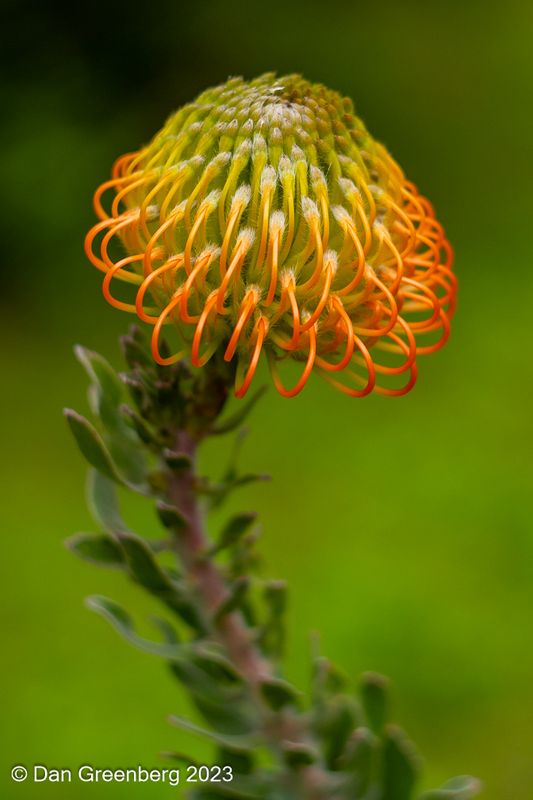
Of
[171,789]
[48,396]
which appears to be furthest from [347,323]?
[48,396]

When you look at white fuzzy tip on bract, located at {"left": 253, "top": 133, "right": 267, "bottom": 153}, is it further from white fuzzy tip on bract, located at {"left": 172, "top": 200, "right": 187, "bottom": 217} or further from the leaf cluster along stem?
the leaf cluster along stem

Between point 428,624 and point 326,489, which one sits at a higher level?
point 326,489

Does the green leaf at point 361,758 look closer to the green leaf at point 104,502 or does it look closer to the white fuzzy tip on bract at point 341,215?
the green leaf at point 104,502

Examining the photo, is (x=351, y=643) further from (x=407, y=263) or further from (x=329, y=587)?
(x=407, y=263)

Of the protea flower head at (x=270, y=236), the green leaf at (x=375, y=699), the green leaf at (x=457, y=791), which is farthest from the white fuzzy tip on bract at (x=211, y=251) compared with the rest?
the green leaf at (x=457, y=791)

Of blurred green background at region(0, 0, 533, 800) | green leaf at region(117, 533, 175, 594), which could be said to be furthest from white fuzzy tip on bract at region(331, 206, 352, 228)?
blurred green background at region(0, 0, 533, 800)

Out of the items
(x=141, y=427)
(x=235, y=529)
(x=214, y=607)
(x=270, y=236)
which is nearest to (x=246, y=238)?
(x=270, y=236)

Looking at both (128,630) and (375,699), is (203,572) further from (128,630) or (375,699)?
(375,699)
